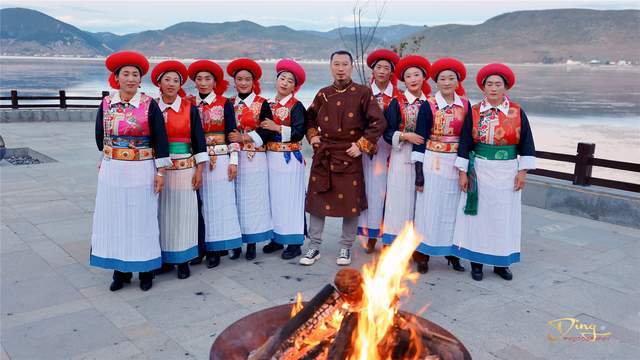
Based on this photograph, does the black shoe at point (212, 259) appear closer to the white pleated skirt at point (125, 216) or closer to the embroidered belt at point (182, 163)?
the white pleated skirt at point (125, 216)

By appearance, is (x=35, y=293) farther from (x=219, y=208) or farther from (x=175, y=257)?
(x=219, y=208)

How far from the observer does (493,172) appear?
4711mm

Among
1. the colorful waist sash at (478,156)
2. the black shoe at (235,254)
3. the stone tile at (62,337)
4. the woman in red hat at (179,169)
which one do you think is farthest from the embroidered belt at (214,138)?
the colorful waist sash at (478,156)

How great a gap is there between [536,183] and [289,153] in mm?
4110

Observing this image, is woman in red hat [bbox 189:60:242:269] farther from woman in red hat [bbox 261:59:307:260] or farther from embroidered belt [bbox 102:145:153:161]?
embroidered belt [bbox 102:145:153:161]

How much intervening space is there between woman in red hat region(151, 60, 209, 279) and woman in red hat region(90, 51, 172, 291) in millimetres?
204

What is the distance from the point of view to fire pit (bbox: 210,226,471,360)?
229 cm

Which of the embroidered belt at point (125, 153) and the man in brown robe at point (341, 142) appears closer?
the embroidered belt at point (125, 153)

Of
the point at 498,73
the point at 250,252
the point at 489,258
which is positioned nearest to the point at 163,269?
the point at 250,252

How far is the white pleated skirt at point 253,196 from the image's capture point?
5191 millimetres

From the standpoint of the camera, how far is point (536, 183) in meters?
7.58

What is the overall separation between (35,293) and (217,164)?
1819mm

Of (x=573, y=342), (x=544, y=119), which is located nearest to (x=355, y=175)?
(x=573, y=342)

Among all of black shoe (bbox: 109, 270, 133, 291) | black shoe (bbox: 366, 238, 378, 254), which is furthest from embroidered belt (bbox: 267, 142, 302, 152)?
black shoe (bbox: 109, 270, 133, 291)
